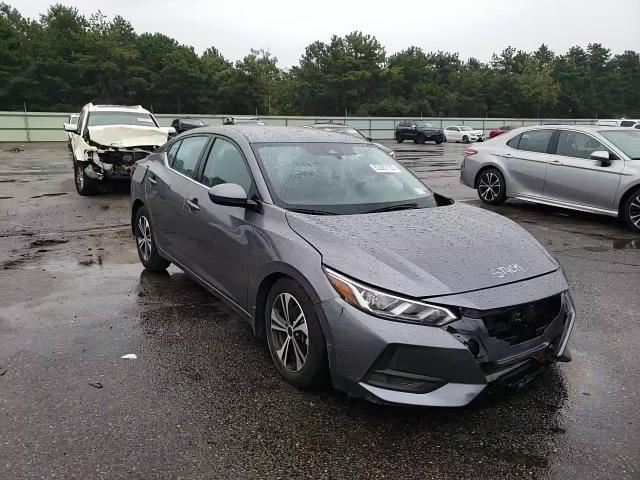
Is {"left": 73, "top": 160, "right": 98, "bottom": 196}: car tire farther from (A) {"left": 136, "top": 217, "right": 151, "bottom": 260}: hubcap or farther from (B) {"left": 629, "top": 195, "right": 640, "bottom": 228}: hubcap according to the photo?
(B) {"left": 629, "top": 195, "right": 640, "bottom": 228}: hubcap

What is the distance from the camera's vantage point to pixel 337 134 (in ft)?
15.8

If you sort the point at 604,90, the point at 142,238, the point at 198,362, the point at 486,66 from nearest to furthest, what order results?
the point at 198,362 → the point at 142,238 → the point at 604,90 → the point at 486,66

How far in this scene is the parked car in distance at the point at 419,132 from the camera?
128ft

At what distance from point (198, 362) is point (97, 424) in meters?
0.89

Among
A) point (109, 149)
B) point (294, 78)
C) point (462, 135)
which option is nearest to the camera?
point (109, 149)

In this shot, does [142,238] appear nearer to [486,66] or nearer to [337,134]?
[337,134]

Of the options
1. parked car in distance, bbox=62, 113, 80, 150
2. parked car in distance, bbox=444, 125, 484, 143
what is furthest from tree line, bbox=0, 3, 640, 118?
parked car in distance, bbox=62, 113, 80, 150

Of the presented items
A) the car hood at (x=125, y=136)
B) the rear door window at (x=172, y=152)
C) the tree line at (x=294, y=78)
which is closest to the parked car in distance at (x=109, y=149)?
the car hood at (x=125, y=136)

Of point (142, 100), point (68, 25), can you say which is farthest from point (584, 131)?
point (68, 25)

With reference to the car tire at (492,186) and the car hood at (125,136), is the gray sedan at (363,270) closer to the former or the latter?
the car tire at (492,186)

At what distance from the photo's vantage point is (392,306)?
280 centimetres

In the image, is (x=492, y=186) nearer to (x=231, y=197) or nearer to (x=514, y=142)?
(x=514, y=142)

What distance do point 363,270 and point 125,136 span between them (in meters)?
9.65

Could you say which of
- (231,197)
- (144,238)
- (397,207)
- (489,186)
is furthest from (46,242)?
(489,186)
